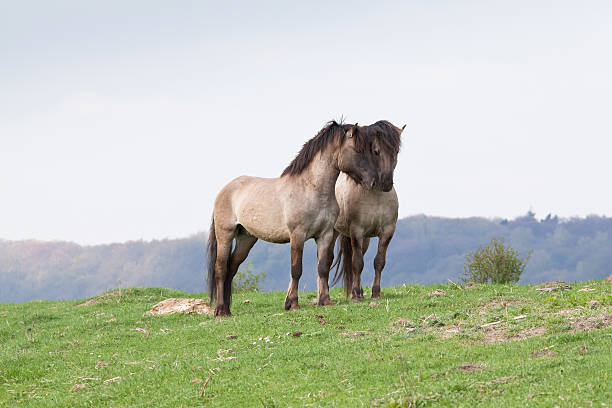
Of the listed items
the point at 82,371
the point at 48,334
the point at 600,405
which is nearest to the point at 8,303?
the point at 48,334

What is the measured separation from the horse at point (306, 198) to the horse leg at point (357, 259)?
48 cm

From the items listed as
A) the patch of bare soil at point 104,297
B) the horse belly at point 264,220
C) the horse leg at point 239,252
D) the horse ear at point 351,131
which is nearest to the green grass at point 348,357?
the horse leg at point 239,252

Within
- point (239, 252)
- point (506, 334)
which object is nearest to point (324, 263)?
point (239, 252)

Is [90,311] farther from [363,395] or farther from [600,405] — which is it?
[600,405]

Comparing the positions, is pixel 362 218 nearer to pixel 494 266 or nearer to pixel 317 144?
pixel 317 144

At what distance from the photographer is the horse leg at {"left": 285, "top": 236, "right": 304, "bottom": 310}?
13.2 meters

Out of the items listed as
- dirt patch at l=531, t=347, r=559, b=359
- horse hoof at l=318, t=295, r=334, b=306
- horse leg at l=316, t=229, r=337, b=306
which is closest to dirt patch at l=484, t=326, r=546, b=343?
dirt patch at l=531, t=347, r=559, b=359

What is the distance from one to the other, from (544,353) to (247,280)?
1733 centimetres

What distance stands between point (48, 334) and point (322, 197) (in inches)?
264

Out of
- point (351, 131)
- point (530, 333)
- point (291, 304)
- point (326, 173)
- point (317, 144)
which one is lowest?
point (530, 333)

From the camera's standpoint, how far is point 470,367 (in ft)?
25.8

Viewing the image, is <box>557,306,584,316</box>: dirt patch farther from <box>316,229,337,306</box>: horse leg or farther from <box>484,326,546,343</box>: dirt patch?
<box>316,229,337,306</box>: horse leg

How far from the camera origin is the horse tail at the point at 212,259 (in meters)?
15.0

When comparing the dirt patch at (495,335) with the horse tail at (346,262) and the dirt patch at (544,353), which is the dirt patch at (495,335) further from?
the horse tail at (346,262)
